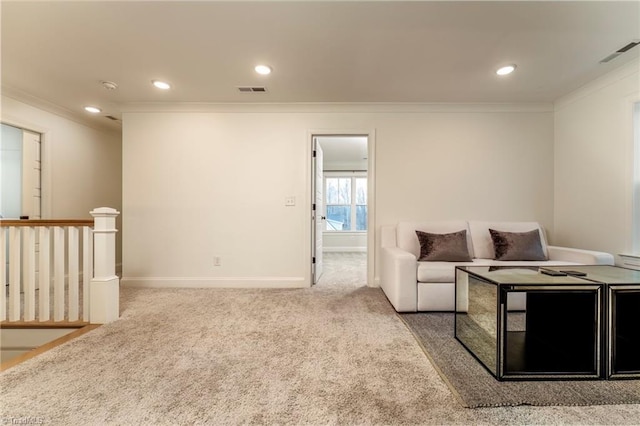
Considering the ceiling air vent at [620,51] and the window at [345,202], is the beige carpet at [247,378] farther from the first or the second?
the window at [345,202]

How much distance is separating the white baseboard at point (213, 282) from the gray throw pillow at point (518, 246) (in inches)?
87.4

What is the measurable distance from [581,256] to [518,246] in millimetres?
480

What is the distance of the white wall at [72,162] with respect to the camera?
3350 millimetres

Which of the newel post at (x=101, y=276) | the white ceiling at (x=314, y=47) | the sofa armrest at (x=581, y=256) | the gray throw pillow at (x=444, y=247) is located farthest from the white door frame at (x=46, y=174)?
the sofa armrest at (x=581, y=256)

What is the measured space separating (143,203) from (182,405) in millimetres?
2898

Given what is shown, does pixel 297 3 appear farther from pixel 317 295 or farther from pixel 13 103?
pixel 13 103

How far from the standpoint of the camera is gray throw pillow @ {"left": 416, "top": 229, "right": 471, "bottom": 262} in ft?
9.02

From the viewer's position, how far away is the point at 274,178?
11.4 ft

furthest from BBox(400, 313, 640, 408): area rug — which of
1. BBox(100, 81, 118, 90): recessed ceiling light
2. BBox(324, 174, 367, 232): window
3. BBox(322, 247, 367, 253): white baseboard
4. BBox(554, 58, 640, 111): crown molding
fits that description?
BBox(324, 174, 367, 232): window

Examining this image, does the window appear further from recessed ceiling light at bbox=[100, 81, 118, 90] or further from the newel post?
the newel post

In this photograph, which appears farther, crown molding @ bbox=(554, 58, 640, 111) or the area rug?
crown molding @ bbox=(554, 58, 640, 111)

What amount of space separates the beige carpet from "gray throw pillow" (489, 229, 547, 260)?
1.50m

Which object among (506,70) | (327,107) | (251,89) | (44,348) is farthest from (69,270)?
(506,70)

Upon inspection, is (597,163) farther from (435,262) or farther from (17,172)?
(17,172)
